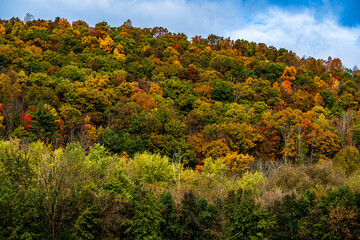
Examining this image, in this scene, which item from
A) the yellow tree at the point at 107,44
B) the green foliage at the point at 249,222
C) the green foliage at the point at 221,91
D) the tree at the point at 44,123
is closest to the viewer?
the green foliage at the point at 249,222

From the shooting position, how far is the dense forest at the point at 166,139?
22500 millimetres

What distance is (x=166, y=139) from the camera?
1826 inches

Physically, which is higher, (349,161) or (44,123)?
(44,123)

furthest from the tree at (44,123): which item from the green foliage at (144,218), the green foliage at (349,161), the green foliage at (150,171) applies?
the green foliage at (349,161)

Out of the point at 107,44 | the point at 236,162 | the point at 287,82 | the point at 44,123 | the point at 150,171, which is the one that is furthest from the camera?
the point at 287,82

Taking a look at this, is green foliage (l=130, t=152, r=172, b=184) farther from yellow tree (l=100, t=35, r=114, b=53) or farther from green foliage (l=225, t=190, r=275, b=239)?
yellow tree (l=100, t=35, r=114, b=53)

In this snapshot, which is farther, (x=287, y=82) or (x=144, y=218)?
(x=287, y=82)

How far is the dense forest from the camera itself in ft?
73.8

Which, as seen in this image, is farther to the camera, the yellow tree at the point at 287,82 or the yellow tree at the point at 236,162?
the yellow tree at the point at 287,82

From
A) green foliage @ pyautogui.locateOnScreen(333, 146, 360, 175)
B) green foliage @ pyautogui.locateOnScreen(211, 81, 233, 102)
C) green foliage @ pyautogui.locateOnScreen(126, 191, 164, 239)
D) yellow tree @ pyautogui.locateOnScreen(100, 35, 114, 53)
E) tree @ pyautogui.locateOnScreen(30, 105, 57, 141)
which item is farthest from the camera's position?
yellow tree @ pyautogui.locateOnScreen(100, 35, 114, 53)

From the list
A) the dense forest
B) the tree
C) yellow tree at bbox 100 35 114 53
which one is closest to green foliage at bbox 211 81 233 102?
the dense forest

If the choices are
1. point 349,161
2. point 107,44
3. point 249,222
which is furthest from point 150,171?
point 107,44

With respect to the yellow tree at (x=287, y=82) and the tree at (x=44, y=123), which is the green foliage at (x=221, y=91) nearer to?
the yellow tree at (x=287, y=82)

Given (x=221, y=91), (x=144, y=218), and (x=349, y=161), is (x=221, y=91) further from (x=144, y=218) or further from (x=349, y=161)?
(x=144, y=218)
